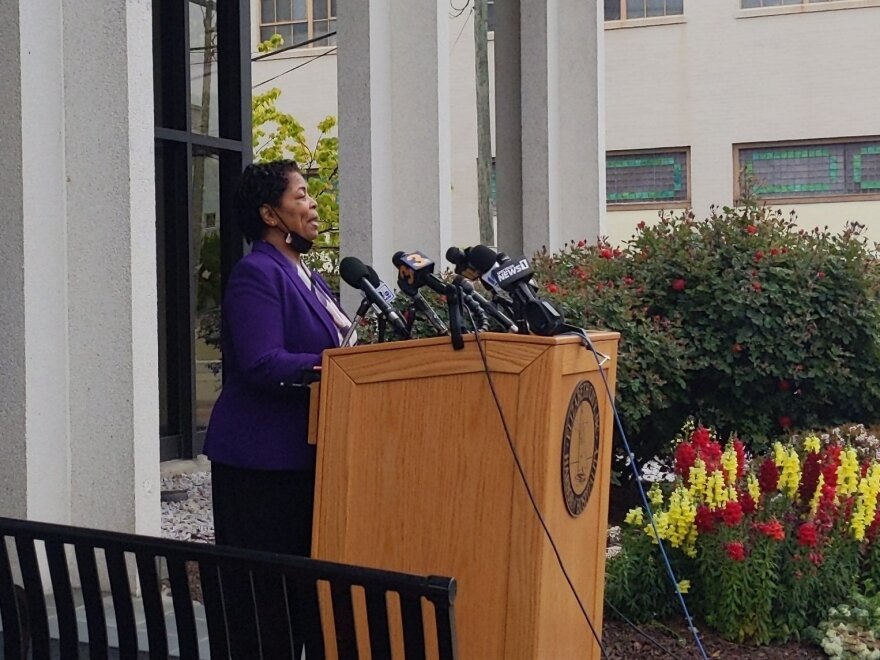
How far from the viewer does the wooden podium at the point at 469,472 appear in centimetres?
340

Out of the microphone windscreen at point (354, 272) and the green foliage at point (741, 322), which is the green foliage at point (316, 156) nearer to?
the green foliage at point (741, 322)

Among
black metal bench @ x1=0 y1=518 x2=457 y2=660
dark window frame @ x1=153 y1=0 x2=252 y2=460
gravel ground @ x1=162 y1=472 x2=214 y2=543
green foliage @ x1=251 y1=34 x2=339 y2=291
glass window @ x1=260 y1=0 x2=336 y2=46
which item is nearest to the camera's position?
black metal bench @ x1=0 y1=518 x2=457 y2=660

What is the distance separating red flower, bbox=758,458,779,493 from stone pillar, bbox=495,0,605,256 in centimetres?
663

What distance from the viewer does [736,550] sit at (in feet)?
17.2

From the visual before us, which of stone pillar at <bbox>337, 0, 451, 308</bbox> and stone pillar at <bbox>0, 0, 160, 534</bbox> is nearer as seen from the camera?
stone pillar at <bbox>0, 0, 160, 534</bbox>

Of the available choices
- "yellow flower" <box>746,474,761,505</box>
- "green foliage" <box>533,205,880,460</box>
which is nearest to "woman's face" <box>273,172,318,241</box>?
"yellow flower" <box>746,474,761,505</box>

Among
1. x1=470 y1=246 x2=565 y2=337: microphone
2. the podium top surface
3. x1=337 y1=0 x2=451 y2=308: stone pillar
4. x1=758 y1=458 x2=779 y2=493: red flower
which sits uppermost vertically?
x1=337 y1=0 x2=451 y2=308: stone pillar

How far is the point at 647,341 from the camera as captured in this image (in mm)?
7609

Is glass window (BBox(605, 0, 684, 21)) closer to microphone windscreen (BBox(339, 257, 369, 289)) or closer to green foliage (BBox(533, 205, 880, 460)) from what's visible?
green foliage (BBox(533, 205, 880, 460))

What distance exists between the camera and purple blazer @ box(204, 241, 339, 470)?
12.9 feet

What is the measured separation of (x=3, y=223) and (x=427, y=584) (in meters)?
3.61

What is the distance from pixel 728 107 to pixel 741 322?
21.9 m

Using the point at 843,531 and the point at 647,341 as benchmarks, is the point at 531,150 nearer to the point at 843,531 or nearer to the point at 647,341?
the point at 647,341

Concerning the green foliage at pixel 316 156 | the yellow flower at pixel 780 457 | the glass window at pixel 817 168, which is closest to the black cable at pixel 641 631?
the yellow flower at pixel 780 457
